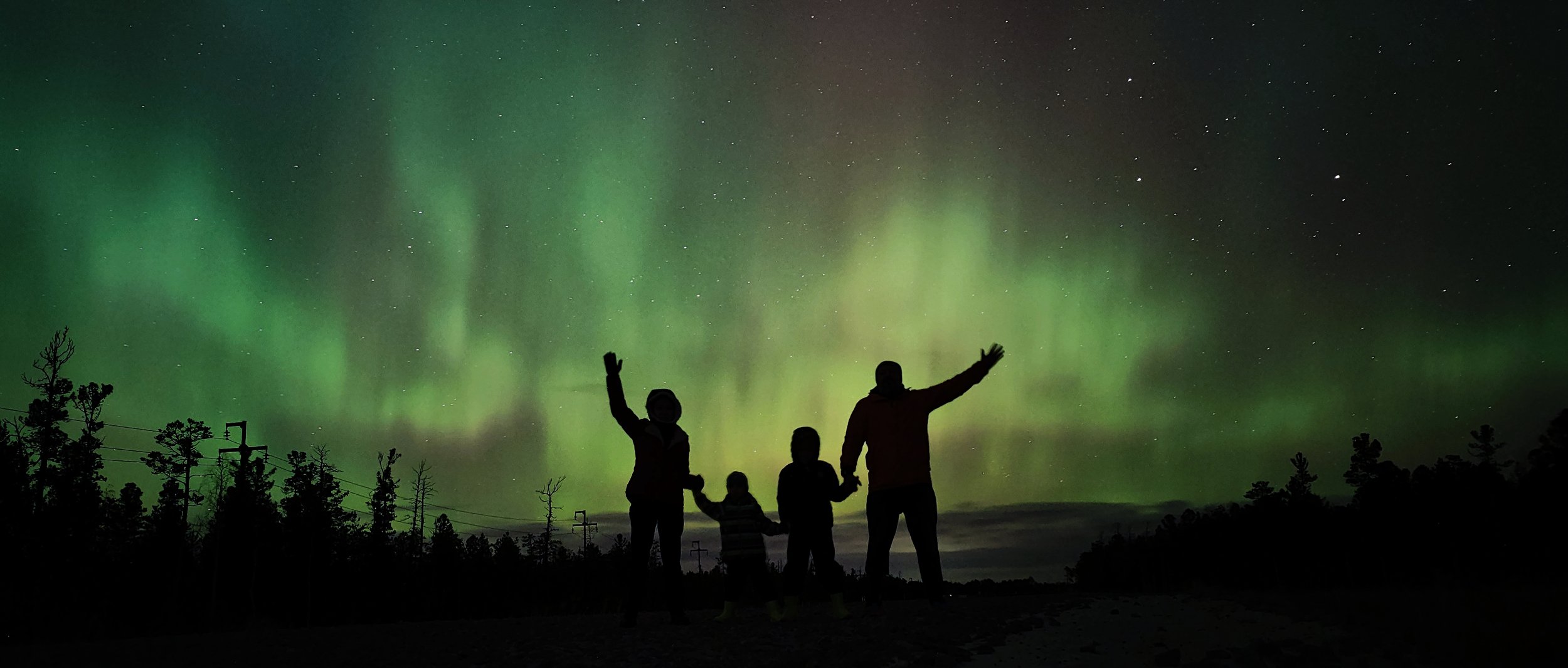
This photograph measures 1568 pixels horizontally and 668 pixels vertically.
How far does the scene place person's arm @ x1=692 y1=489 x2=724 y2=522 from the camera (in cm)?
1143

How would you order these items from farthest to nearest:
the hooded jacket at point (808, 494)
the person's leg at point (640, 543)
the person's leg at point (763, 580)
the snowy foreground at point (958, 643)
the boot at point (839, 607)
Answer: the hooded jacket at point (808, 494) → the person's leg at point (763, 580) → the person's leg at point (640, 543) → the boot at point (839, 607) → the snowy foreground at point (958, 643)

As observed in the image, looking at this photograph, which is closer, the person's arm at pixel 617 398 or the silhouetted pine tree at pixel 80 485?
the person's arm at pixel 617 398

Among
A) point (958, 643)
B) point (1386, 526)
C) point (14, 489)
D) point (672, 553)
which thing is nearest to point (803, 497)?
point (672, 553)

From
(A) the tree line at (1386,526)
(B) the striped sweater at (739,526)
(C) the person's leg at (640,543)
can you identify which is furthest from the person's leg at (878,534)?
(A) the tree line at (1386,526)

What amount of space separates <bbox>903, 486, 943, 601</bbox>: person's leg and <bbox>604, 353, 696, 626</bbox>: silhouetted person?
267cm

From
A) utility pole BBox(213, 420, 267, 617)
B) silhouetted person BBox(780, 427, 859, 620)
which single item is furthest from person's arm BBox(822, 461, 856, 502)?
utility pole BBox(213, 420, 267, 617)

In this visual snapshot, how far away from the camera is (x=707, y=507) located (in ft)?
38.1

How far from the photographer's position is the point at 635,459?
1045 centimetres

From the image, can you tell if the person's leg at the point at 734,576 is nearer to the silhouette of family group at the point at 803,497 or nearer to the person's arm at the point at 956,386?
the silhouette of family group at the point at 803,497

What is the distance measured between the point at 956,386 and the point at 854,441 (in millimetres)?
1408

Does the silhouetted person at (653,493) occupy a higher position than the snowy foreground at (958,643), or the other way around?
the silhouetted person at (653,493)

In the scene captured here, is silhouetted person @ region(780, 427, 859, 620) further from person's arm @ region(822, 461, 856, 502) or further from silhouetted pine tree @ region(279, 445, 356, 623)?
silhouetted pine tree @ region(279, 445, 356, 623)

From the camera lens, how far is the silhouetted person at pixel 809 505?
1123 cm

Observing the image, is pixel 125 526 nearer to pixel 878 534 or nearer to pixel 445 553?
pixel 445 553
